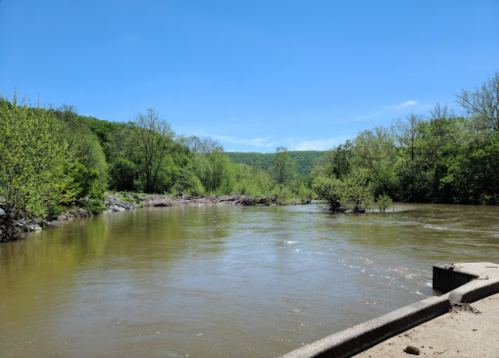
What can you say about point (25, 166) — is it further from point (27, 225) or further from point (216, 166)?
point (216, 166)

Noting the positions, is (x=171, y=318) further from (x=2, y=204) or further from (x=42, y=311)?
(x=2, y=204)

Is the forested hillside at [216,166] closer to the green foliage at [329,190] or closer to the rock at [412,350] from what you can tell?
the green foliage at [329,190]

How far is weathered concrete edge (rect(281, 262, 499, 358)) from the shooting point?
289 cm

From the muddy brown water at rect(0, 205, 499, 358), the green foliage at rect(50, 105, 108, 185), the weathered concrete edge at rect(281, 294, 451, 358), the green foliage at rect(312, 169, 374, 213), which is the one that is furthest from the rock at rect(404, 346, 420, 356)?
the green foliage at rect(50, 105, 108, 185)

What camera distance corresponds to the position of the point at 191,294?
18.7ft

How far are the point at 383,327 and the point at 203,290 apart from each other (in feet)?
11.2

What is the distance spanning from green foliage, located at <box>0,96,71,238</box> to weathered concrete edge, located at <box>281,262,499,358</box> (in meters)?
11.8

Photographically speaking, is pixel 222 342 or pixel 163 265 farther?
pixel 163 265

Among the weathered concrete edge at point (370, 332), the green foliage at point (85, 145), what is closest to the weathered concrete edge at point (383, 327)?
the weathered concrete edge at point (370, 332)

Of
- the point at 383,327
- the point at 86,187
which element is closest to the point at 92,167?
the point at 86,187

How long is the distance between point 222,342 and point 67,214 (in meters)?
19.1

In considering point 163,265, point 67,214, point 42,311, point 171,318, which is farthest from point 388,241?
point 67,214

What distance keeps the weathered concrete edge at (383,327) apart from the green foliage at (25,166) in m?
11.8

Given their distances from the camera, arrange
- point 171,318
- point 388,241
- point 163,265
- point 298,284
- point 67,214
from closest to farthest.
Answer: point 171,318
point 298,284
point 163,265
point 388,241
point 67,214
